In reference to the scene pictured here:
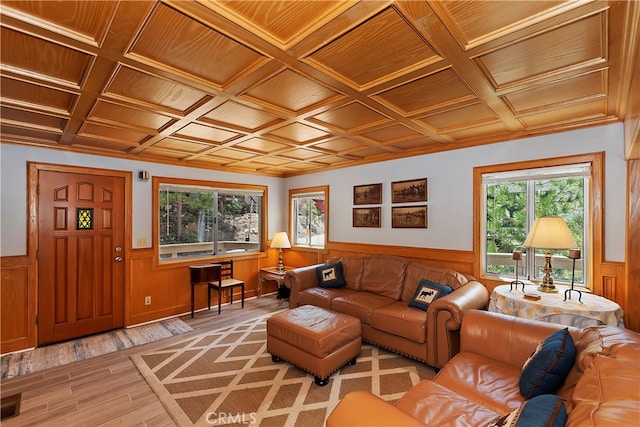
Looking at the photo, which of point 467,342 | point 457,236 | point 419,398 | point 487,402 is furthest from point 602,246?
point 419,398

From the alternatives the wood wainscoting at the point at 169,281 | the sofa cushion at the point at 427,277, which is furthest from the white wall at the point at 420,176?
the sofa cushion at the point at 427,277

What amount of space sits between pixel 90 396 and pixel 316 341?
1.98m

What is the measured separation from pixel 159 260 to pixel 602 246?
5.37 m

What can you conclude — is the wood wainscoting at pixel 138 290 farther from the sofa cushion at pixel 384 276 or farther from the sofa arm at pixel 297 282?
the sofa cushion at pixel 384 276

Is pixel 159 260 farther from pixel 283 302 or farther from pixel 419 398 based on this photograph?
pixel 419 398

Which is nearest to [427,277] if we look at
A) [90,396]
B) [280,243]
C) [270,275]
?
[280,243]

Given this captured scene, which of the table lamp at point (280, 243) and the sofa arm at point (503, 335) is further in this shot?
the table lamp at point (280, 243)

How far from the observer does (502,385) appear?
5.79 feet

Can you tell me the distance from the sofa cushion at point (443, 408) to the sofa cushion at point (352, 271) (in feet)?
8.03

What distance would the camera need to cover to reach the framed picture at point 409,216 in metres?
4.00

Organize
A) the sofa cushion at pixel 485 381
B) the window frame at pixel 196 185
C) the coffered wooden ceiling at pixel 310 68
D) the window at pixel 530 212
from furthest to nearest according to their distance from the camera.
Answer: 1. the window frame at pixel 196 185
2. the window at pixel 530 212
3. the sofa cushion at pixel 485 381
4. the coffered wooden ceiling at pixel 310 68

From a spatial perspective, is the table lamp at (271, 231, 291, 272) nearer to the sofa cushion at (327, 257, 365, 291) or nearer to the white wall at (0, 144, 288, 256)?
the sofa cushion at (327, 257, 365, 291)

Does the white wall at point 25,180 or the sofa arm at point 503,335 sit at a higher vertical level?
the white wall at point 25,180

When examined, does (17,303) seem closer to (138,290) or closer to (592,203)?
(138,290)
